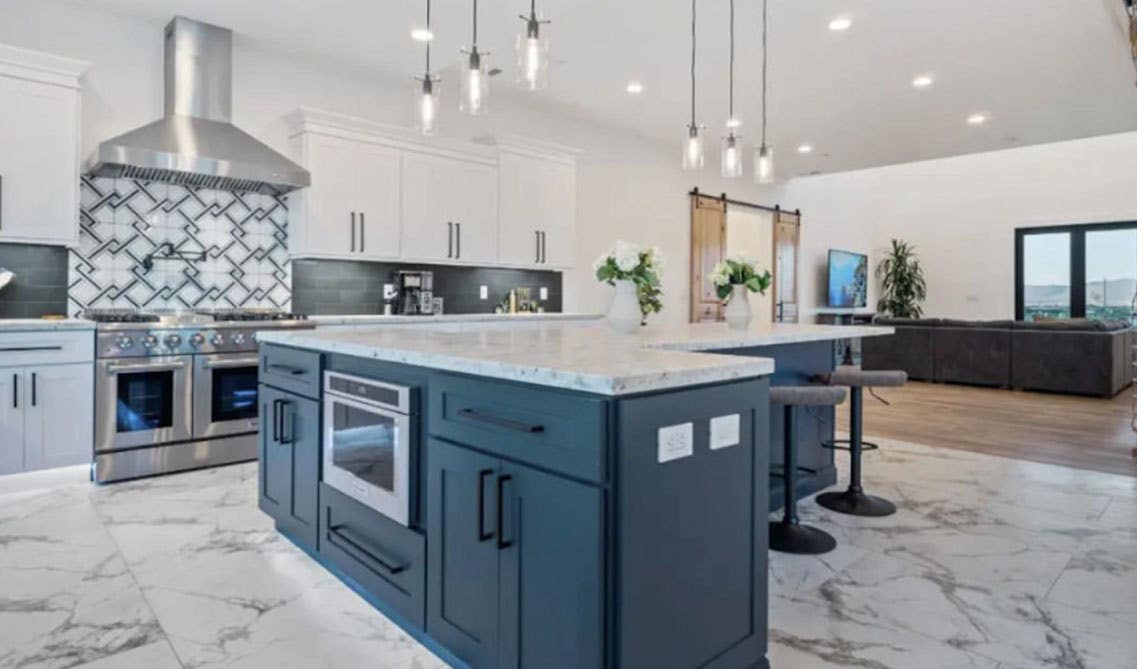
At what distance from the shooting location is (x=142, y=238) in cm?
434

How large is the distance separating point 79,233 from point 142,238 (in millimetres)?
399

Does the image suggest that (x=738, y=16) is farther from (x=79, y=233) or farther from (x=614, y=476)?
(x=79, y=233)

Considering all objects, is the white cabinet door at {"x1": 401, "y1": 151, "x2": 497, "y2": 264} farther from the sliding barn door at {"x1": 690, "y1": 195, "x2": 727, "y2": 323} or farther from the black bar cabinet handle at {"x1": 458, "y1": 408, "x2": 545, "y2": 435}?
the black bar cabinet handle at {"x1": 458, "y1": 408, "x2": 545, "y2": 435}

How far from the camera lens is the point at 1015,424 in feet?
18.5

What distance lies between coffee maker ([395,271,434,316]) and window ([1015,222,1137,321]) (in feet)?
30.2

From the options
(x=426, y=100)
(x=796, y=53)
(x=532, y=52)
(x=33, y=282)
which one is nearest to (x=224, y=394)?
(x=33, y=282)

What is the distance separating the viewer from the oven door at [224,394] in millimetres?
4023

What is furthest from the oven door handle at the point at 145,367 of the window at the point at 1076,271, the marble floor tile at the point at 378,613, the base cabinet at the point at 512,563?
the window at the point at 1076,271

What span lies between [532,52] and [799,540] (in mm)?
2381

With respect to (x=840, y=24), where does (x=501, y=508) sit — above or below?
below

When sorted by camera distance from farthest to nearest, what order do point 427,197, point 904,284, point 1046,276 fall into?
1. point 904,284
2. point 1046,276
3. point 427,197

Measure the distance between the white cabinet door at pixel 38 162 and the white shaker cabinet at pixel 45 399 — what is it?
0.66m

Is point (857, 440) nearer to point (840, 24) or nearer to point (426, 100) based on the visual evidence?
point (426, 100)

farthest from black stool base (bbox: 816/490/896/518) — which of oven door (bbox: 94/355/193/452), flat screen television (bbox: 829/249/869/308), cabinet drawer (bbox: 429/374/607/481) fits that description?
flat screen television (bbox: 829/249/869/308)
